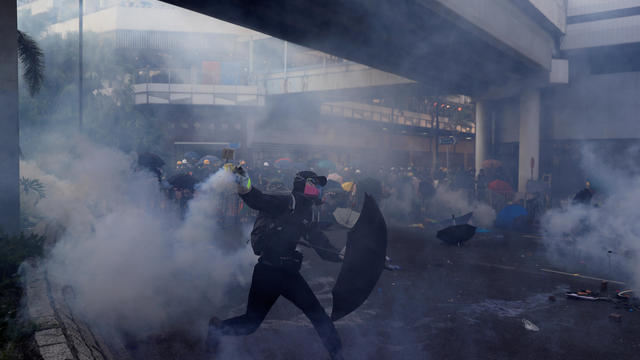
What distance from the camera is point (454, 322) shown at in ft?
14.9

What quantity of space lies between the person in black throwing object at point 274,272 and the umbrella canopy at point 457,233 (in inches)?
208

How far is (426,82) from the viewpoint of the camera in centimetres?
1454

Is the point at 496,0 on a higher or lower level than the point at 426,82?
higher

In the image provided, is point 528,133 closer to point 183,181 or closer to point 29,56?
point 183,181

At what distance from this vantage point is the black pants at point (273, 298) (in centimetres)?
330

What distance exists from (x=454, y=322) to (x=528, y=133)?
13.8 meters

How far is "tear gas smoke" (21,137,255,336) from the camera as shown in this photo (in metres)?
4.36

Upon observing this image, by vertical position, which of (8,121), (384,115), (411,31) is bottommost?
(8,121)

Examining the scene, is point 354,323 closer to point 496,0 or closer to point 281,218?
point 281,218

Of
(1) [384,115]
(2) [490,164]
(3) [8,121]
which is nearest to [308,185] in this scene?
(3) [8,121]

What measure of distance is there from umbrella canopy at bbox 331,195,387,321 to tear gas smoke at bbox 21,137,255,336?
1.09 meters

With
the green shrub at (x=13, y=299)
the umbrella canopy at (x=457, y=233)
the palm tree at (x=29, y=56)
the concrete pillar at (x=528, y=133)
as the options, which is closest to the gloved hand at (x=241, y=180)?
the green shrub at (x=13, y=299)

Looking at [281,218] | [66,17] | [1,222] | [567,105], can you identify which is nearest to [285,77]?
[66,17]

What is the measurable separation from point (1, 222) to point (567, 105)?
18755mm
